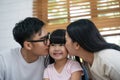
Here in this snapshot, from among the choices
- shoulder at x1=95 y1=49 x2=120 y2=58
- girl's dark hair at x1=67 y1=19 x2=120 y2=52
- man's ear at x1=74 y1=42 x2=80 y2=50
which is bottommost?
shoulder at x1=95 y1=49 x2=120 y2=58

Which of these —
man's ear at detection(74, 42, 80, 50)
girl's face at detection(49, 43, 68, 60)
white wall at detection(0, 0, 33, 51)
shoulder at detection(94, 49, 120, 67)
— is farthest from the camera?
white wall at detection(0, 0, 33, 51)

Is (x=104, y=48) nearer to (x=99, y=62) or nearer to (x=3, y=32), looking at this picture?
(x=99, y=62)

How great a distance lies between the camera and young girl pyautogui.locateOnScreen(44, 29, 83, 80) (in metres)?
1.78

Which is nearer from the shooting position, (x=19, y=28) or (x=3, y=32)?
(x=19, y=28)

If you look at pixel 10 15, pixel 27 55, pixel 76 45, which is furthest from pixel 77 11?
pixel 76 45

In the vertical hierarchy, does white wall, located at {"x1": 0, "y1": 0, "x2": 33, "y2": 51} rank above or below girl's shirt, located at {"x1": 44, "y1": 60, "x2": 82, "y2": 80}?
above

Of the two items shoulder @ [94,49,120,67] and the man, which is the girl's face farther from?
shoulder @ [94,49,120,67]

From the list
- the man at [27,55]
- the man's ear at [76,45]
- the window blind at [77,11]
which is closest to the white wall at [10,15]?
the window blind at [77,11]

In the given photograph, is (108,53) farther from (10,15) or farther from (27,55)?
(10,15)

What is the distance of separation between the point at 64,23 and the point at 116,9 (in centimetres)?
68

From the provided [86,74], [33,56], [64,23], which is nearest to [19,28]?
[33,56]

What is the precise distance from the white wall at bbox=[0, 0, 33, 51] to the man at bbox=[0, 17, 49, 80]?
1.32 metres

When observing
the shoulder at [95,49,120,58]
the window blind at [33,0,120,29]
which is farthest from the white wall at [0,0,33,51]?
the shoulder at [95,49,120,58]

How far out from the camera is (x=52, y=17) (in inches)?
127
